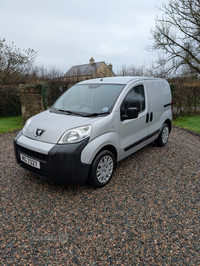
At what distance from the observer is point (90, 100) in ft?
12.1

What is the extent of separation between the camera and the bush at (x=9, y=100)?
9.83 m

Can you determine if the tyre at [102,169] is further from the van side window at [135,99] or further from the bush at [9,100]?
the bush at [9,100]

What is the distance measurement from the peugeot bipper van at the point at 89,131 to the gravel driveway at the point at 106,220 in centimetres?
41

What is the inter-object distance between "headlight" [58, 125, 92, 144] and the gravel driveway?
0.98m

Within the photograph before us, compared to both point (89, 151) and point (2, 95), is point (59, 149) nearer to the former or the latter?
point (89, 151)

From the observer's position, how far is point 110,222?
2547 millimetres

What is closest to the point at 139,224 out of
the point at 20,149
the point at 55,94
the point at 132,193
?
the point at 132,193

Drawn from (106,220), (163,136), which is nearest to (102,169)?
(106,220)

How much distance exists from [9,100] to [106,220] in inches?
371

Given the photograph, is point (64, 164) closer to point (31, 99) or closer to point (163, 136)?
point (163, 136)

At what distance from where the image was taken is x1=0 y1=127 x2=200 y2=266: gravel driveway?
2.07m

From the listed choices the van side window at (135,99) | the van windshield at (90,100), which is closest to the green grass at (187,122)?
the van side window at (135,99)

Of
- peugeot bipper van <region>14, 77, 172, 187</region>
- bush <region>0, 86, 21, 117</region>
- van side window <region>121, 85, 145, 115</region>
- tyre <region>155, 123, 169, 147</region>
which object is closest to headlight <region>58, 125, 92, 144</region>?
peugeot bipper van <region>14, 77, 172, 187</region>

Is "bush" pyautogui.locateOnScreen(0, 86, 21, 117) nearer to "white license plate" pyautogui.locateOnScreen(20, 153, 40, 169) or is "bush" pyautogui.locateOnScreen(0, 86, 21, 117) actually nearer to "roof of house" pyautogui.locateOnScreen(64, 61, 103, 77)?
"white license plate" pyautogui.locateOnScreen(20, 153, 40, 169)
